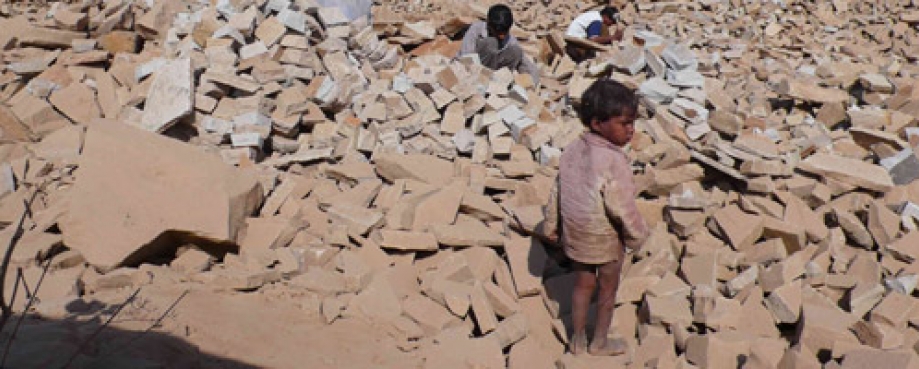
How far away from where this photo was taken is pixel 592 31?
7.88 metres

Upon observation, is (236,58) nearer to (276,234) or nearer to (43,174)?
(43,174)

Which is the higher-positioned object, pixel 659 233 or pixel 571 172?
pixel 571 172

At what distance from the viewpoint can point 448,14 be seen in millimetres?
9523

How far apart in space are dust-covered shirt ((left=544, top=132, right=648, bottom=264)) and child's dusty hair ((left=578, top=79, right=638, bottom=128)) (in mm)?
133

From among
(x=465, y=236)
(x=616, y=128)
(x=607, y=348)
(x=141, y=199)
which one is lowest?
(x=607, y=348)

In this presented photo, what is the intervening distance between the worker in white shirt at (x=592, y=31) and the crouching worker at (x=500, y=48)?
767 millimetres

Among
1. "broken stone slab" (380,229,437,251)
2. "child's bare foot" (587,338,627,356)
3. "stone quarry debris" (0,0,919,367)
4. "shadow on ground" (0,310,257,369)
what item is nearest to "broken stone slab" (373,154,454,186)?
"stone quarry debris" (0,0,919,367)

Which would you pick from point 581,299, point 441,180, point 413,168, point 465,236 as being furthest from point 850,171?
point 413,168

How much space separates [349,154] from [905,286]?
343 cm

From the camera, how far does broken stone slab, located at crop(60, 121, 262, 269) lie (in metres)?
3.70

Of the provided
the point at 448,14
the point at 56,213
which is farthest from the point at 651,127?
the point at 448,14

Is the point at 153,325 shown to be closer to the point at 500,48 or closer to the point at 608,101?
the point at 608,101

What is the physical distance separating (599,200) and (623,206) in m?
0.11

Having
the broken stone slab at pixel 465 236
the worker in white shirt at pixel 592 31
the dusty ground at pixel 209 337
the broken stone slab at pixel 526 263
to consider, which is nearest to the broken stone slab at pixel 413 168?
the broken stone slab at pixel 465 236
